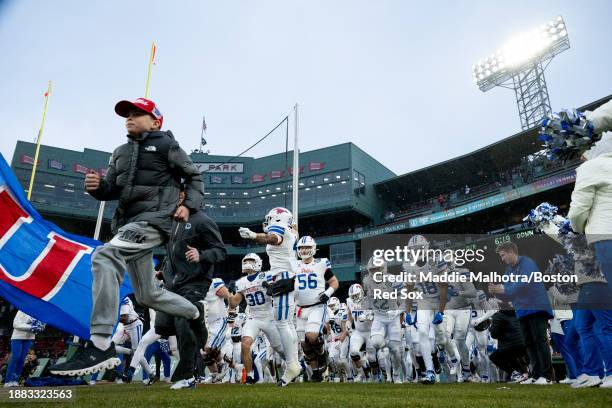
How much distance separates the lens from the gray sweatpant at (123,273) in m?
3.33

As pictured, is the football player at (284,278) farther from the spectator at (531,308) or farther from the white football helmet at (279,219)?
the spectator at (531,308)

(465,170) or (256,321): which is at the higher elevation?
(465,170)

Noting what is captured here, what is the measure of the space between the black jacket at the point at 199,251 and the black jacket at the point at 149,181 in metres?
1.88

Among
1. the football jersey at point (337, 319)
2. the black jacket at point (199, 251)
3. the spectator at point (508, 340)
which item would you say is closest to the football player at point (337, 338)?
the football jersey at point (337, 319)

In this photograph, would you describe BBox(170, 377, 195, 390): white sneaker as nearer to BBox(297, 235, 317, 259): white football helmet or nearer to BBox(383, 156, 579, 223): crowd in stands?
BBox(297, 235, 317, 259): white football helmet

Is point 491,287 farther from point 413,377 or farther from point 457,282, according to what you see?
point 413,377

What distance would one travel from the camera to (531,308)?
616cm

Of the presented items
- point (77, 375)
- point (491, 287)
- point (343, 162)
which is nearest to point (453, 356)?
point (491, 287)

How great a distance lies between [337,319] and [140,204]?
10029 mm

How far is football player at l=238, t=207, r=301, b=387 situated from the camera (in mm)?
6605

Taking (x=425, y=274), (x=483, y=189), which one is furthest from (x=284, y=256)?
(x=483, y=189)

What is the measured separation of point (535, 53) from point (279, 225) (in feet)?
141

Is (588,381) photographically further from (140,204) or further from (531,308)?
(140,204)

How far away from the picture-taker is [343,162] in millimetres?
48500
